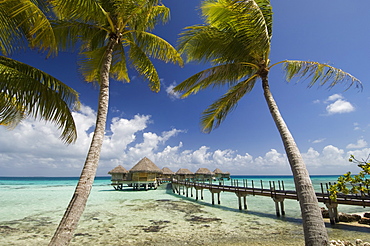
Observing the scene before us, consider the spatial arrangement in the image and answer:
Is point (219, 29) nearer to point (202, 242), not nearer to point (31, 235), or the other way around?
point (202, 242)

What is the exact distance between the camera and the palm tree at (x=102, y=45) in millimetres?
3391

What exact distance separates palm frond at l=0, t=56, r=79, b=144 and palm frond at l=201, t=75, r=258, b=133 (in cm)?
424

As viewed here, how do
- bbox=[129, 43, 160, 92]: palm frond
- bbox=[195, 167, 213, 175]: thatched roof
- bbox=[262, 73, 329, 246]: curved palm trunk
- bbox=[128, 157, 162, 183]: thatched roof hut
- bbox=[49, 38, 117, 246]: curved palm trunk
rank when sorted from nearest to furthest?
bbox=[49, 38, 117, 246]: curved palm trunk < bbox=[262, 73, 329, 246]: curved palm trunk < bbox=[129, 43, 160, 92]: palm frond < bbox=[128, 157, 162, 183]: thatched roof hut < bbox=[195, 167, 213, 175]: thatched roof

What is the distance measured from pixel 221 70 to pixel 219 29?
1.19 m

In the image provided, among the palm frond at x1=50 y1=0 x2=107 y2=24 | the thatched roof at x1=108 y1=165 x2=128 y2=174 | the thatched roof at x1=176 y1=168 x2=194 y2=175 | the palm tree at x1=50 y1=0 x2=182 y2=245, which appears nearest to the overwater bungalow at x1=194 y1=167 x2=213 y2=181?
the thatched roof at x1=176 y1=168 x2=194 y2=175

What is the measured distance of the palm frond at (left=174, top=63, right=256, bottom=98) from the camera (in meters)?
5.82

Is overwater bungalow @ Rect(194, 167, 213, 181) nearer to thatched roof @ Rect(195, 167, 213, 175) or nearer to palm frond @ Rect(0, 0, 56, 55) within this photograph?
thatched roof @ Rect(195, 167, 213, 175)

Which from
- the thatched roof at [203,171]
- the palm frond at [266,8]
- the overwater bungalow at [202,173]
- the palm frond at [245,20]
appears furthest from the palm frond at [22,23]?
the thatched roof at [203,171]

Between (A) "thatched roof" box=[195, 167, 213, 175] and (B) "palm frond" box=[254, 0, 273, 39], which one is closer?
(B) "palm frond" box=[254, 0, 273, 39]

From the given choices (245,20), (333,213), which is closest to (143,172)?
(333,213)

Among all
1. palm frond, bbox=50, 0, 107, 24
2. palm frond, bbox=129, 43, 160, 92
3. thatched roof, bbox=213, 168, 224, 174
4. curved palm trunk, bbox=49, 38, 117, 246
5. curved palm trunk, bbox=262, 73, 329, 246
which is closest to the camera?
curved palm trunk, bbox=49, 38, 117, 246

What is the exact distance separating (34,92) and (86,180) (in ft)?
6.75

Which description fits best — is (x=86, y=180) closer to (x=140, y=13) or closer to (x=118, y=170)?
(x=140, y=13)

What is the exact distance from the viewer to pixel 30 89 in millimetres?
3822
